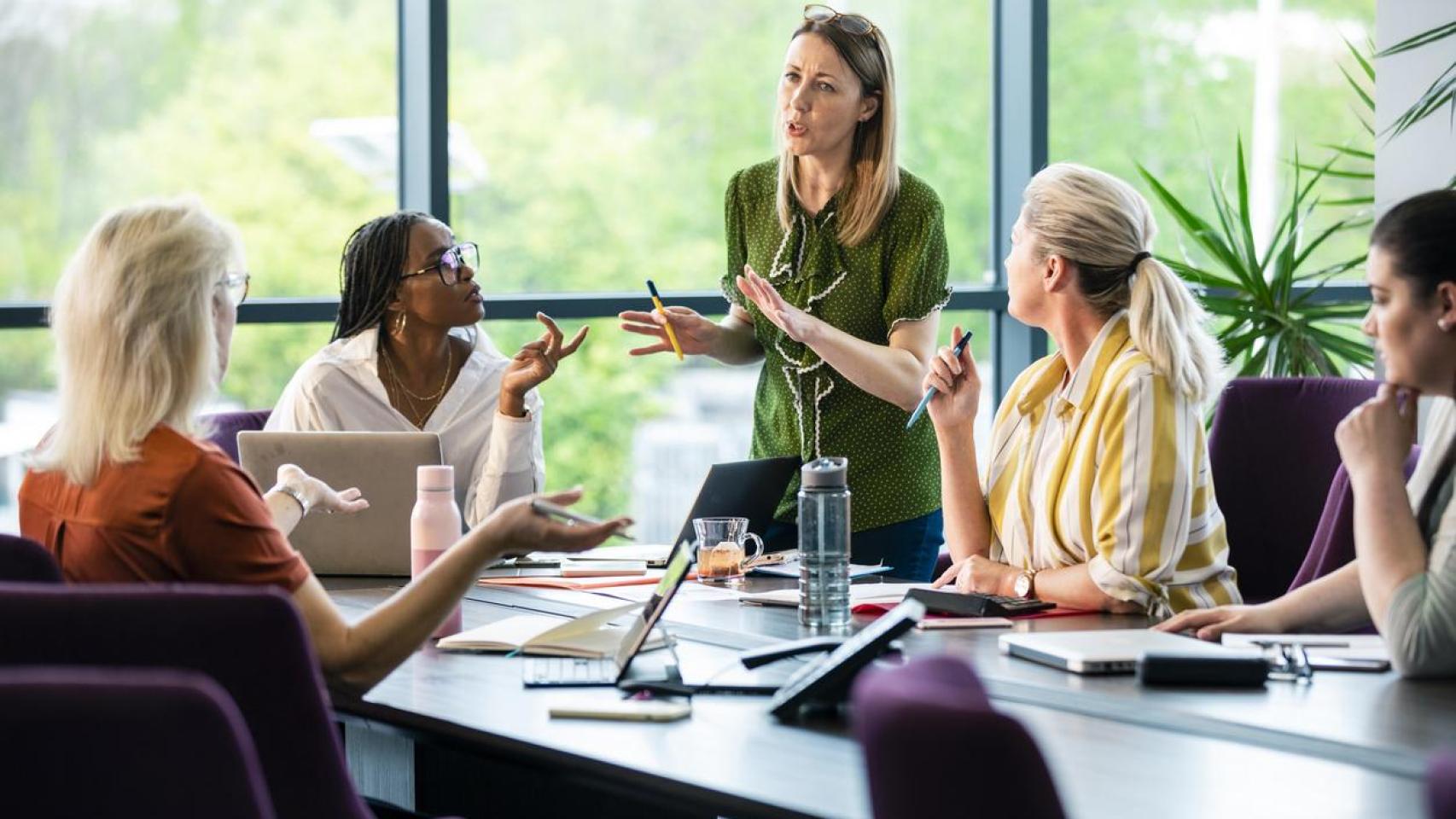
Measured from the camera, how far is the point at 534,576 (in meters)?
2.83

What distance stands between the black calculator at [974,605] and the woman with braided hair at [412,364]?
2.97ft

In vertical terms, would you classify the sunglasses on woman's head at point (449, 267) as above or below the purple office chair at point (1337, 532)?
above

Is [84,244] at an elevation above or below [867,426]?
above

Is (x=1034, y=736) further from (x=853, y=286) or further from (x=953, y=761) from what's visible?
(x=853, y=286)

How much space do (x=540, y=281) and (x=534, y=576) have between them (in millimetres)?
5594

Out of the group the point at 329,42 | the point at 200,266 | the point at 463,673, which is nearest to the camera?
the point at 200,266

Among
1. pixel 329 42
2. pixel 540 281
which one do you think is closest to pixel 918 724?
pixel 329 42

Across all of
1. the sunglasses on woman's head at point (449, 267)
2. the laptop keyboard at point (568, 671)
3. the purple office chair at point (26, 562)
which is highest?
the sunglasses on woman's head at point (449, 267)

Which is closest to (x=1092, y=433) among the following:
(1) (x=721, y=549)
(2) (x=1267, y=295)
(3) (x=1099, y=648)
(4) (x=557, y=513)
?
(3) (x=1099, y=648)

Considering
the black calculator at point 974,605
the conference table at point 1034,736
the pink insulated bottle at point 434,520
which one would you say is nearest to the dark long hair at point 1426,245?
the conference table at point 1034,736

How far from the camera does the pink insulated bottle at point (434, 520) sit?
2.26 metres

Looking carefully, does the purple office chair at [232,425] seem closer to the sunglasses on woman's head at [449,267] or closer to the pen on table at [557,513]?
the sunglasses on woman's head at [449,267]

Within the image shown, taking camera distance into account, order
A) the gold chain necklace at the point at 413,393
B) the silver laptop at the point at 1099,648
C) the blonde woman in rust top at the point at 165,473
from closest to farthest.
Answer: the blonde woman in rust top at the point at 165,473 → the silver laptop at the point at 1099,648 → the gold chain necklace at the point at 413,393

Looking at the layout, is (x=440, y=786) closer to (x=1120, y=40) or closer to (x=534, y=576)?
(x=534, y=576)
